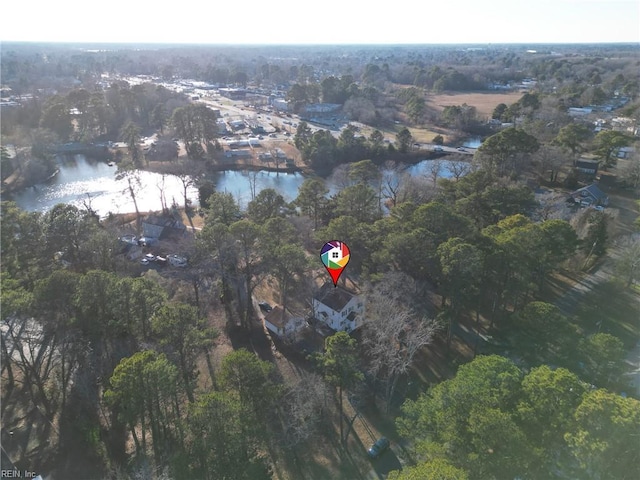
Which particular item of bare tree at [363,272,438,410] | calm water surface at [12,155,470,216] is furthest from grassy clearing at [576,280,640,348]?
calm water surface at [12,155,470,216]

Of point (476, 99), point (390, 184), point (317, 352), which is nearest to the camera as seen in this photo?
point (317, 352)

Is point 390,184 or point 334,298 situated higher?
point 334,298

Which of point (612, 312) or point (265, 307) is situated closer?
point (612, 312)

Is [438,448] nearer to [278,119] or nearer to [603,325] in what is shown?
[603,325]

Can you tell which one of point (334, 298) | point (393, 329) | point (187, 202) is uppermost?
point (393, 329)

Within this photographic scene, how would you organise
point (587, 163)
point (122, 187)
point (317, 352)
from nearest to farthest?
point (317, 352), point (587, 163), point (122, 187)

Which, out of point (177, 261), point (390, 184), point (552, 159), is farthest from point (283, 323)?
point (552, 159)

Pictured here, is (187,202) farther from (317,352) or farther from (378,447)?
(378,447)

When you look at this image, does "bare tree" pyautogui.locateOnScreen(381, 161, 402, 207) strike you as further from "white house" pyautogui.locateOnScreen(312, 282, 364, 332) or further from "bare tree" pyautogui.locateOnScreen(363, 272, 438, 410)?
"bare tree" pyautogui.locateOnScreen(363, 272, 438, 410)

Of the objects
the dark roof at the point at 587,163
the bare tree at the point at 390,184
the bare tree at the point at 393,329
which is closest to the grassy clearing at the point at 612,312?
the bare tree at the point at 393,329
